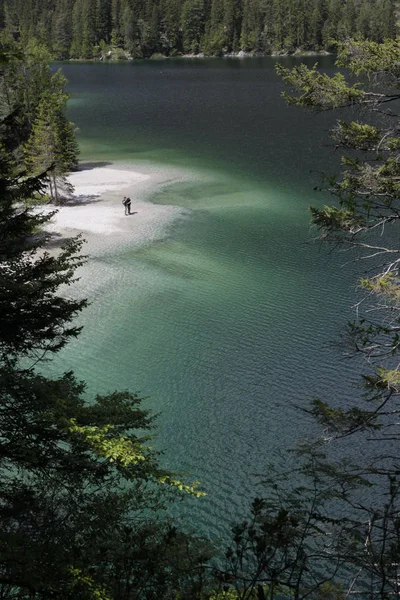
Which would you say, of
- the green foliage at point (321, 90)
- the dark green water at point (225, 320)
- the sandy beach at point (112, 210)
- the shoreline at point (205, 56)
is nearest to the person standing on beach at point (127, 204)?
the sandy beach at point (112, 210)

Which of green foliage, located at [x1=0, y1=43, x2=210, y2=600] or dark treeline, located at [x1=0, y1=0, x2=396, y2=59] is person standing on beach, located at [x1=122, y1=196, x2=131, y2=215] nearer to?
green foliage, located at [x1=0, y1=43, x2=210, y2=600]

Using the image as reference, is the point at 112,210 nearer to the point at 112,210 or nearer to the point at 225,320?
the point at 112,210

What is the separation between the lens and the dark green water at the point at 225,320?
14.0 metres

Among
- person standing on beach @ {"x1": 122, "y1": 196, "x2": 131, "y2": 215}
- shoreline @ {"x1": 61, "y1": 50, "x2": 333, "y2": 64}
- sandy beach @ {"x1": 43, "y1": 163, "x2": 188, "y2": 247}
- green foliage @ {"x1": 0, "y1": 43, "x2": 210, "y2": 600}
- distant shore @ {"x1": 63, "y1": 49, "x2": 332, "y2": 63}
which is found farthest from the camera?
distant shore @ {"x1": 63, "y1": 49, "x2": 332, "y2": 63}

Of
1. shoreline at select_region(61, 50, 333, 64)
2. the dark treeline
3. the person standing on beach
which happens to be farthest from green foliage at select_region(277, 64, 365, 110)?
shoreline at select_region(61, 50, 333, 64)

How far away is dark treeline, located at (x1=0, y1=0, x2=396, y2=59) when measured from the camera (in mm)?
111812

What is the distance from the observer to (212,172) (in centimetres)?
3894

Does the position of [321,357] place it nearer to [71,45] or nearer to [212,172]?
[212,172]

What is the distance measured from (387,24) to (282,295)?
280ft

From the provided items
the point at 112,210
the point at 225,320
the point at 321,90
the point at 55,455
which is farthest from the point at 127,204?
the point at 55,455

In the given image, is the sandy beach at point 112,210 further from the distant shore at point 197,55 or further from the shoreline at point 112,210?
the distant shore at point 197,55

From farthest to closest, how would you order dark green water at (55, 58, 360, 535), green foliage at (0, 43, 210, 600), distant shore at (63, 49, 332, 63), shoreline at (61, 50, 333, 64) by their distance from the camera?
distant shore at (63, 49, 332, 63), shoreline at (61, 50, 333, 64), dark green water at (55, 58, 360, 535), green foliage at (0, 43, 210, 600)

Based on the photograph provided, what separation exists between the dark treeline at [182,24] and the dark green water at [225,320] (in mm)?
81904

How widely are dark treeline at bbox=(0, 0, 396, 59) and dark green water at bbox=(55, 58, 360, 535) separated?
269 ft
